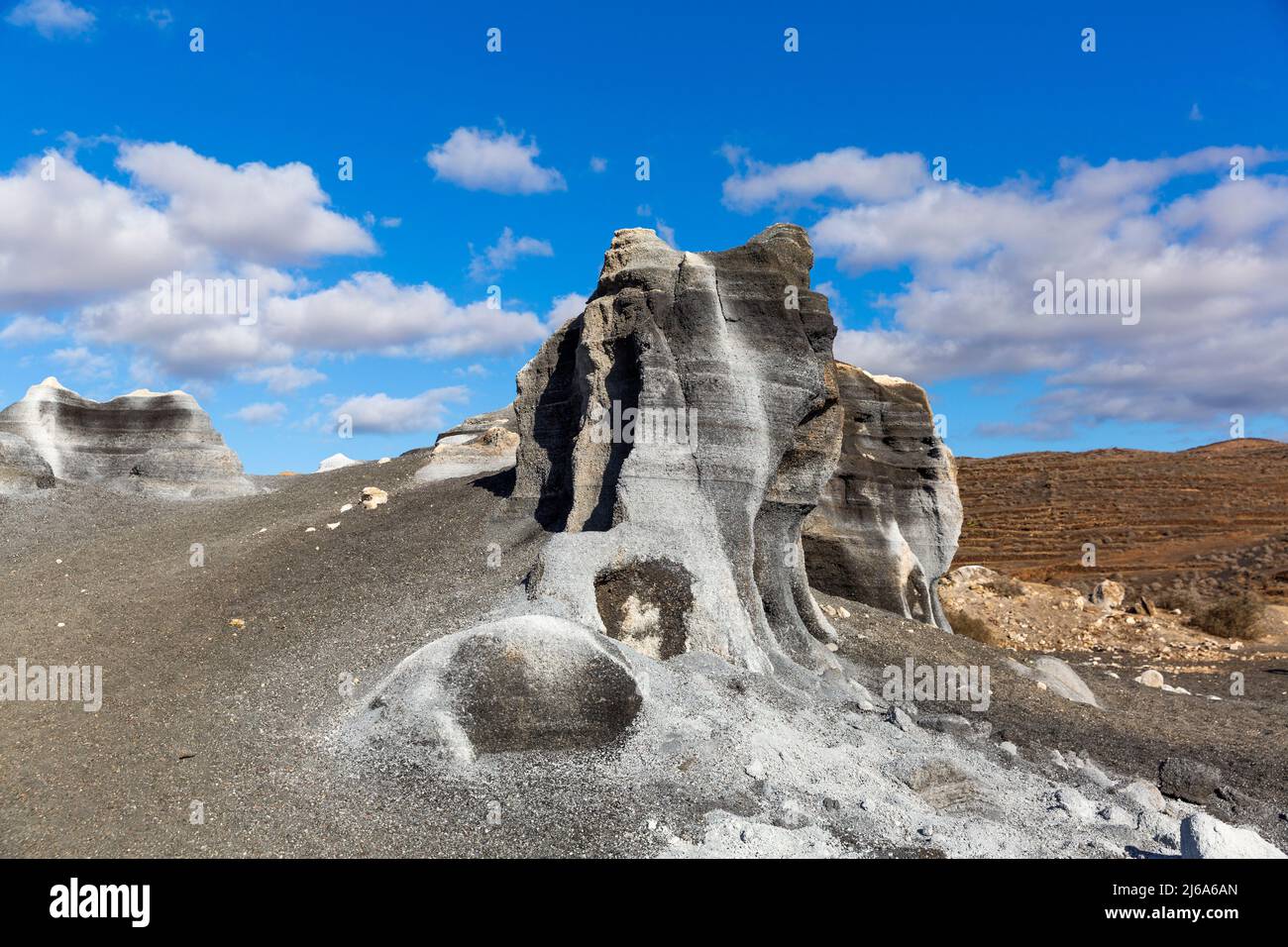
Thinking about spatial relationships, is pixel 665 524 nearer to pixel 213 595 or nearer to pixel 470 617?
pixel 470 617

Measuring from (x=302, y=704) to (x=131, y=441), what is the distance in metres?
18.3

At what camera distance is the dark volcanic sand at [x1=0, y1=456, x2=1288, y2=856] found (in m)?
6.62

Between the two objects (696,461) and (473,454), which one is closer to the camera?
(696,461)

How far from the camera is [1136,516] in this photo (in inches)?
1879

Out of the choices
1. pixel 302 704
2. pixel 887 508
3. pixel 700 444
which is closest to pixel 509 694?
pixel 302 704

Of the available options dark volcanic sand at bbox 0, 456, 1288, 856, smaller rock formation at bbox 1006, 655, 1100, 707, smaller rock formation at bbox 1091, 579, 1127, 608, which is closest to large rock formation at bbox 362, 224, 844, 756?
dark volcanic sand at bbox 0, 456, 1288, 856

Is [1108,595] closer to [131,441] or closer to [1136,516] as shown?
[1136,516]

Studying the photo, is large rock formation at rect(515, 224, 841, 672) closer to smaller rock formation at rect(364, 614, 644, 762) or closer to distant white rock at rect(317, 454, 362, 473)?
smaller rock formation at rect(364, 614, 644, 762)

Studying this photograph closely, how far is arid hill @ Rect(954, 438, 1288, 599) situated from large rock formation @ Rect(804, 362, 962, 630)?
18.6 m

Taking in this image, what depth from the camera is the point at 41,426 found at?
22812 mm

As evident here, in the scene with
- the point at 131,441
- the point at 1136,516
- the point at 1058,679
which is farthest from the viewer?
the point at 1136,516

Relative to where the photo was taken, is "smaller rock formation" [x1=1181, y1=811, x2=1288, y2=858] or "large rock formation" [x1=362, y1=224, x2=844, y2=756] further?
"large rock formation" [x1=362, y1=224, x2=844, y2=756]

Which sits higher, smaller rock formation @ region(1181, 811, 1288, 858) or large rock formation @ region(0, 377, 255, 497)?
large rock formation @ region(0, 377, 255, 497)

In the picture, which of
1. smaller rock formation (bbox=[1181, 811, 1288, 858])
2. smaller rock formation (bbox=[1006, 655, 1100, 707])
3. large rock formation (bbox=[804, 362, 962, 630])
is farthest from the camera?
large rock formation (bbox=[804, 362, 962, 630])
